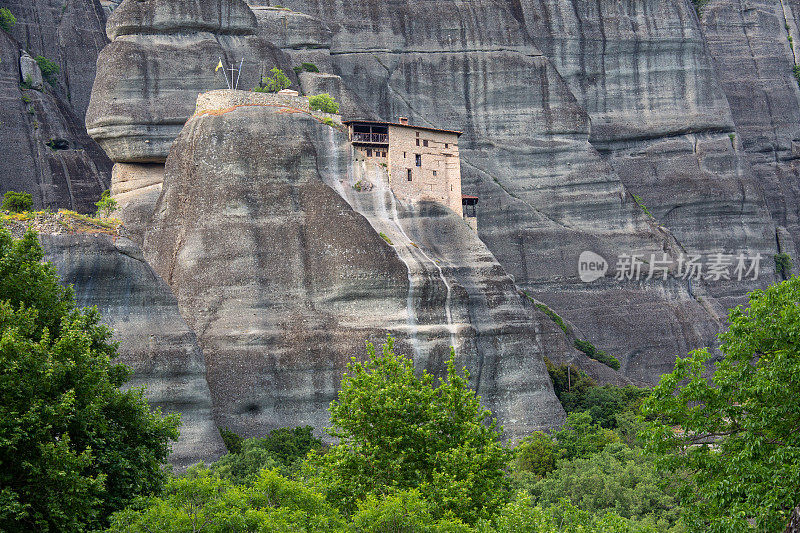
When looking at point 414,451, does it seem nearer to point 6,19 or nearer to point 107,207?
point 107,207

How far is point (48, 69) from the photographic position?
9244cm

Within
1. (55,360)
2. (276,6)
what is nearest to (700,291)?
(276,6)

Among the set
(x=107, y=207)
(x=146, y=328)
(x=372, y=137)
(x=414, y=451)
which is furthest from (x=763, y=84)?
(x=414, y=451)

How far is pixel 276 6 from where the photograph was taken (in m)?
91.1

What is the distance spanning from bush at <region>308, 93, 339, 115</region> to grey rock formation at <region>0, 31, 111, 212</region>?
2153 cm

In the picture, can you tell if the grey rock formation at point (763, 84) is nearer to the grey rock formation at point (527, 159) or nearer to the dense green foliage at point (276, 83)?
the grey rock formation at point (527, 159)

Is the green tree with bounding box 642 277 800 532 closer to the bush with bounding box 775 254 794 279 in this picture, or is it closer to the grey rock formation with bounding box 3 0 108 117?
the bush with bounding box 775 254 794 279

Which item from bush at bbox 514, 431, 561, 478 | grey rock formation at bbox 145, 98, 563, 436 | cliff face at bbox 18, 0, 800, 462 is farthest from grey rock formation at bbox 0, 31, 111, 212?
bush at bbox 514, 431, 561, 478

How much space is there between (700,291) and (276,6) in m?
40.2

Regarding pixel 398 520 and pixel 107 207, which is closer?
pixel 398 520

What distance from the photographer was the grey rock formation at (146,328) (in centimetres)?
5750

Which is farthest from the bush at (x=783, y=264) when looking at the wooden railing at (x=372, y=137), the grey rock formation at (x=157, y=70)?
the grey rock formation at (x=157, y=70)

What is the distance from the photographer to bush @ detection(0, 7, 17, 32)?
300 feet

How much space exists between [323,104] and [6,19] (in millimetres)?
33529
